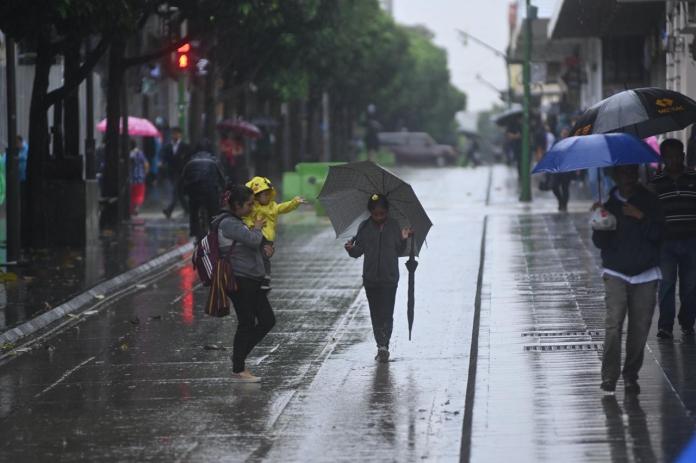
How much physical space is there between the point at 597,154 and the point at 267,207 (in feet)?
14.5

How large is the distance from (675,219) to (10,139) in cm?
1039

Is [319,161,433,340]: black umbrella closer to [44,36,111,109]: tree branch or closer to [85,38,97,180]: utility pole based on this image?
[44,36,111,109]: tree branch

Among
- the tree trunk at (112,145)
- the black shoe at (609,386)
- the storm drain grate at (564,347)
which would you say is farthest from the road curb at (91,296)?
the black shoe at (609,386)

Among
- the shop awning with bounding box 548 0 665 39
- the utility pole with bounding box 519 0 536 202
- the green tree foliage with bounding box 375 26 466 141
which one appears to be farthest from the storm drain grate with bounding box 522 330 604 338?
the green tree foliage with bounding box 375 26 466 141

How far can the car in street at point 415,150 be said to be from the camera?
287ft

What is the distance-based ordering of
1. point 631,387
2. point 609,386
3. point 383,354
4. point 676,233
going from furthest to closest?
1. point 383,354
2. point 676,233
3. point 631,387
4. point 609,386

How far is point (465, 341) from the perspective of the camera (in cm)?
1492

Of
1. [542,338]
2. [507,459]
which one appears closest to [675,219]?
[542,338]

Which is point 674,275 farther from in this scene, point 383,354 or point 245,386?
point 245,386

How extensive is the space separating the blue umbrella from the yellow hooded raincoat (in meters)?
2.68

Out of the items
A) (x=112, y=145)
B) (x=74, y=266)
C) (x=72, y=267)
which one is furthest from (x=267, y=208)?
(x=112, y=145)

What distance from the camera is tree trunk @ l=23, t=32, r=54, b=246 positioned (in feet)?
81.6

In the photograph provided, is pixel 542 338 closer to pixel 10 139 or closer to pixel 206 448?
pixel 206 448

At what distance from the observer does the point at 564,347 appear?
13.5 metres
